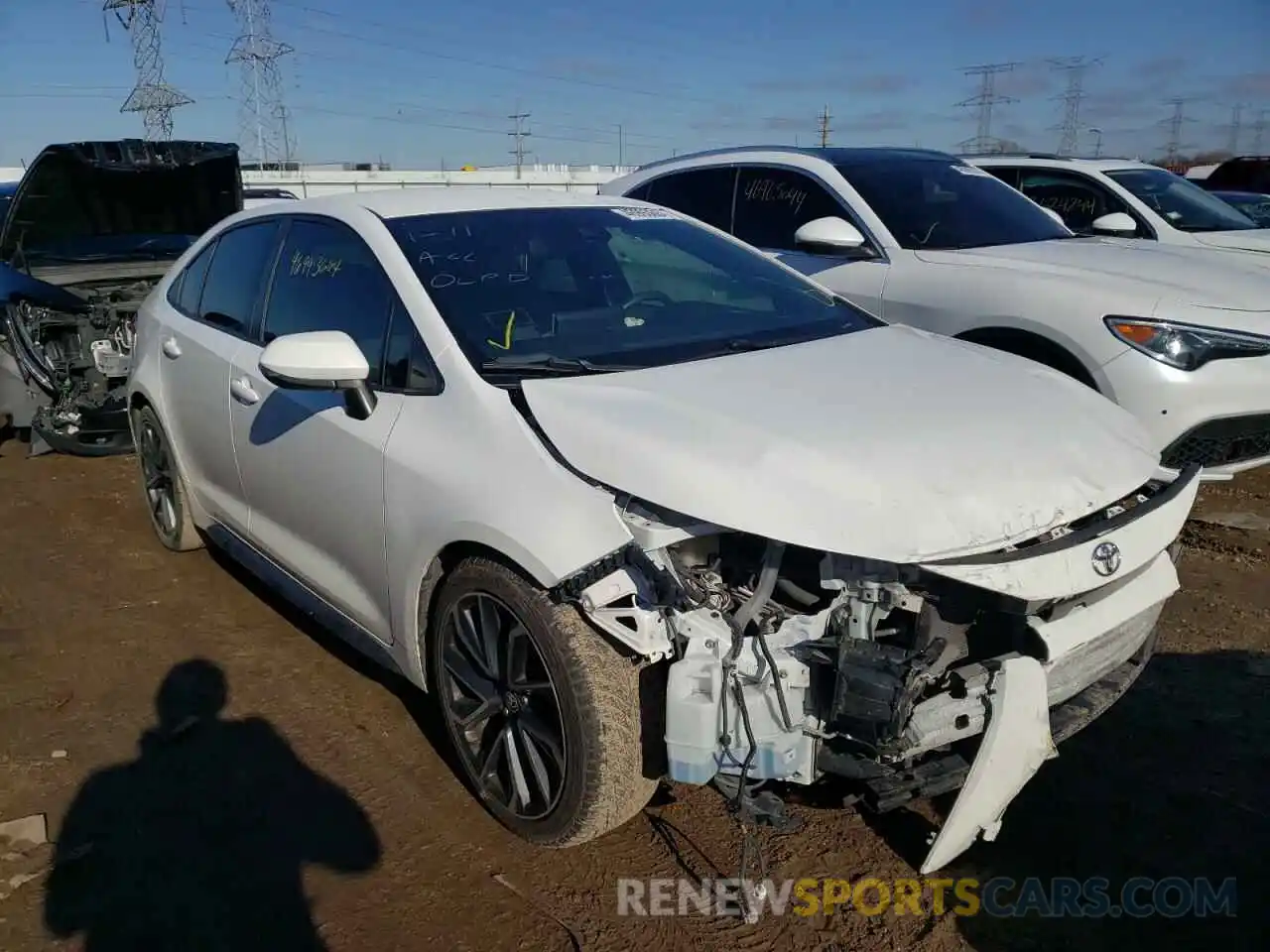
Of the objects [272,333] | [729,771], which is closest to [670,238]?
[272,333]

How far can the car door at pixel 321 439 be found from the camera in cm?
303

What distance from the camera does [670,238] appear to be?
381 centimetres

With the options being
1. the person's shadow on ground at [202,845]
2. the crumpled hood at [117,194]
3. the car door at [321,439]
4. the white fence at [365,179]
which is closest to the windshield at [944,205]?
the car door at [321,439]

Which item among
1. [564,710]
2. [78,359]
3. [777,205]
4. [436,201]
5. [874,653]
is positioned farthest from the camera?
[78,359]

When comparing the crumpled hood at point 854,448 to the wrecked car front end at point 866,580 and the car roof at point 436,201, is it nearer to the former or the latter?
the wrecked car front end at point 866,580

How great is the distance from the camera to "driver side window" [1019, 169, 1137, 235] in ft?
26.4

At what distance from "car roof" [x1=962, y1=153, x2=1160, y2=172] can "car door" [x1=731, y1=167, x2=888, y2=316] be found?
2.94 metres

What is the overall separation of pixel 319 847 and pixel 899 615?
1750 millimetres

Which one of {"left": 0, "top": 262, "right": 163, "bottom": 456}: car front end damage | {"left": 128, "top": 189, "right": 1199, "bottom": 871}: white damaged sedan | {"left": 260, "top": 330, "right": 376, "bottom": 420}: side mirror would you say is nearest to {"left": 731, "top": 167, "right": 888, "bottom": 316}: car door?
{"left": 128, "top": 189, "right": 1199, "bottom": 871}: white damaged sedan

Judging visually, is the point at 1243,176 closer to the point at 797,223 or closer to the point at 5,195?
the point at 797,223

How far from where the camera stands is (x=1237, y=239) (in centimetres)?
752

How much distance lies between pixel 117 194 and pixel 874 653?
640 cm

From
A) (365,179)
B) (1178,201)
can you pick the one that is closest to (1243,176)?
(1178,201)

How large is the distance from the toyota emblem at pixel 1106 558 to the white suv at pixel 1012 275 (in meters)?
1.88
